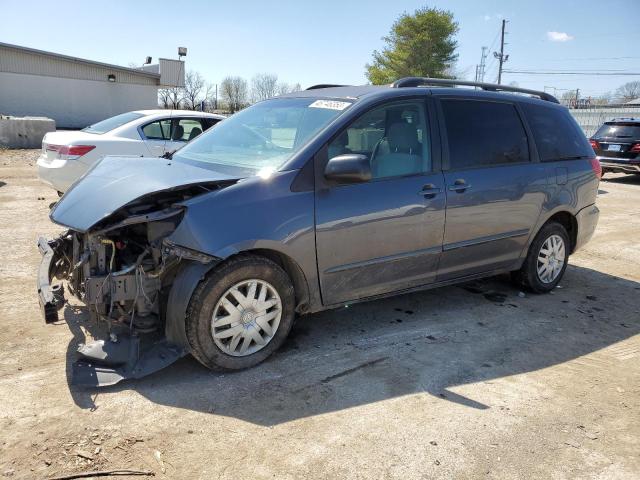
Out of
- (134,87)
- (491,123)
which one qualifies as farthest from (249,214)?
(134,87)

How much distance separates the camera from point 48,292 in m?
3.42

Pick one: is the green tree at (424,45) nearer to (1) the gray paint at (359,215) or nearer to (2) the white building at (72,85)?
(2) the white building at (72,85)

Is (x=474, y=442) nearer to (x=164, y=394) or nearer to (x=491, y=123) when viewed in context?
(x=164, y=394)

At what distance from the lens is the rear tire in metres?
5.06

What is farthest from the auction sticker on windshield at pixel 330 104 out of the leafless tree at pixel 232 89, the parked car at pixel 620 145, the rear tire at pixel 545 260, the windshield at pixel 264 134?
the leafless tree at pixel 232 89

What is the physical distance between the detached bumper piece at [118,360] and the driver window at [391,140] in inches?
70.9

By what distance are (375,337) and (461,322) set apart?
2.84ft

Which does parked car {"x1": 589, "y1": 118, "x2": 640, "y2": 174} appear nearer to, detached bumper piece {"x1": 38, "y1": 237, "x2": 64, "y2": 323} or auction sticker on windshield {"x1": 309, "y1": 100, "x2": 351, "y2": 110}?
auction sticker on windshield {"x1": 309, "y1": 100, "x2": 351, "y2": 110}

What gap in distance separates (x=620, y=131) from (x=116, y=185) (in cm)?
1495

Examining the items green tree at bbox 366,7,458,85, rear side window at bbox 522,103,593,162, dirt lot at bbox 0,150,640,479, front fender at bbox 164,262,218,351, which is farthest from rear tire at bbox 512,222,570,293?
green tree at bbox 366,7,458,85

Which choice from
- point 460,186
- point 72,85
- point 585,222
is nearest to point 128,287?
point 460,186

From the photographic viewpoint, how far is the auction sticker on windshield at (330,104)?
389 centimetres

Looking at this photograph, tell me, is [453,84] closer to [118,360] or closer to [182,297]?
[182,297]

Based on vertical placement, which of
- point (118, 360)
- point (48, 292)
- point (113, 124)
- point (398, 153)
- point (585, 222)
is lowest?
point (118, 360)
